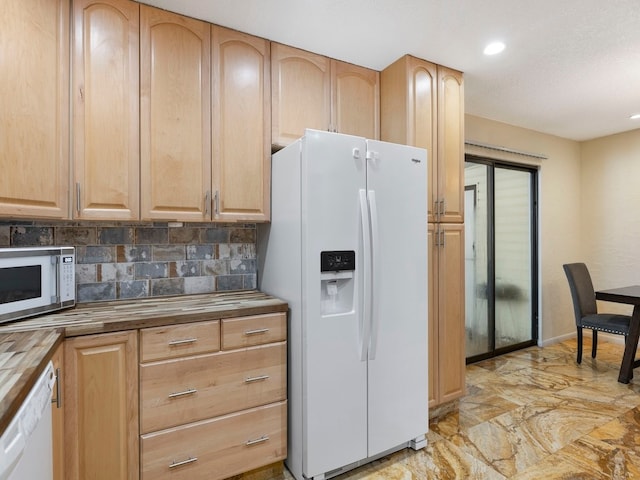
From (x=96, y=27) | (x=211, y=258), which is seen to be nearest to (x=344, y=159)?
(x=211, y=258)

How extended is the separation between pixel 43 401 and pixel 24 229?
1.14 meters

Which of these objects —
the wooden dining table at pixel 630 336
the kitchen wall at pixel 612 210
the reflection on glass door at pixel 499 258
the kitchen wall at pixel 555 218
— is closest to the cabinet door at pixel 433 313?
the reflection on glass door at pixel 499 258

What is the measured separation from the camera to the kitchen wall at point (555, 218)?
163 inches

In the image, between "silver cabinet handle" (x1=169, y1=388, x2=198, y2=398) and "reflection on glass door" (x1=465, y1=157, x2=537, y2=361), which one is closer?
"silver cabinet handle" (x1=169, y1=388, x2=198, y2=398)

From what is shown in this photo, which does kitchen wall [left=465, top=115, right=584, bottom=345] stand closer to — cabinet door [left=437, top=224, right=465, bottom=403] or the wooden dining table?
the wooden dining table

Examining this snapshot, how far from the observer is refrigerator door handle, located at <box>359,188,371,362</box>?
75.1 inches

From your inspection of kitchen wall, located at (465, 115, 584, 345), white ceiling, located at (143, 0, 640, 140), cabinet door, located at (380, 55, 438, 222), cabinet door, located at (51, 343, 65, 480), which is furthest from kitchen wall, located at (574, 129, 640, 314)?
cabinet door, located at (51, 343, 65, 480)

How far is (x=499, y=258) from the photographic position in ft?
12.7

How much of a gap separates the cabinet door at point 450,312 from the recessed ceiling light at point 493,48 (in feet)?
3.75

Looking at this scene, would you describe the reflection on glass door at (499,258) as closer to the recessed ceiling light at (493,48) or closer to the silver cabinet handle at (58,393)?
the recessed ceiling light at (493,48)

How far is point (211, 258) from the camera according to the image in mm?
2348

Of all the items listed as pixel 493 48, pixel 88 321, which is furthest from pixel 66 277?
pixel 493 48

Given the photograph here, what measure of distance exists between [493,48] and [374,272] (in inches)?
64.7

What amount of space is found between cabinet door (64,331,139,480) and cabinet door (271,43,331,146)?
1.41m
